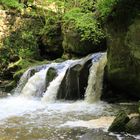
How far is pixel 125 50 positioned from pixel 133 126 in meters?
4.48

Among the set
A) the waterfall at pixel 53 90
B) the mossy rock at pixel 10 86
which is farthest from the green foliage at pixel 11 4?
the waterfall at pixel 53 90

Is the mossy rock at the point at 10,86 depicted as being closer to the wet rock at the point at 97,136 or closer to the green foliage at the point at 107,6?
the green foliage at the point at 107,6

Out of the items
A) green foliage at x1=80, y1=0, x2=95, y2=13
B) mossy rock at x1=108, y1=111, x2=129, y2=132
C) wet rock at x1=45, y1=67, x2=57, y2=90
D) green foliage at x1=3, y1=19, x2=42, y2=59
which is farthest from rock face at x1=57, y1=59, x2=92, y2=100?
green foliage at x1=3, y1=19, x2=42, y2=59

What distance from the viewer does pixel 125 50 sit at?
1338cm

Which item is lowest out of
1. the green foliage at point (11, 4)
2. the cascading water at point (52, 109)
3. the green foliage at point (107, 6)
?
the cascading water at point (52, 109)

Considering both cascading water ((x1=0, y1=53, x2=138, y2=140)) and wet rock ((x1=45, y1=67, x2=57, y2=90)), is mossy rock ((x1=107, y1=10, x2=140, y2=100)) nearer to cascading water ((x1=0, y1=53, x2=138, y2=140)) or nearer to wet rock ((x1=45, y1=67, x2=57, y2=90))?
cascading water ((x1=0, y1=53, x2=138, y2=140))

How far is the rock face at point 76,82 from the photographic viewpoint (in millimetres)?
15453

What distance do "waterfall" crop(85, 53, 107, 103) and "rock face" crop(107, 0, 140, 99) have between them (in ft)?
2.00

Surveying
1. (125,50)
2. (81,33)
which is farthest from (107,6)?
(81,33)

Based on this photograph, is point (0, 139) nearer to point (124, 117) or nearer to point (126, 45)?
point (124, 117)

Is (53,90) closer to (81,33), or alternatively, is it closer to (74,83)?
(74,83)

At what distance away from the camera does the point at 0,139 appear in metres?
9.55

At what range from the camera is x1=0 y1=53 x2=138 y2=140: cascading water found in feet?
33.2

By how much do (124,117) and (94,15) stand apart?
301 inches
